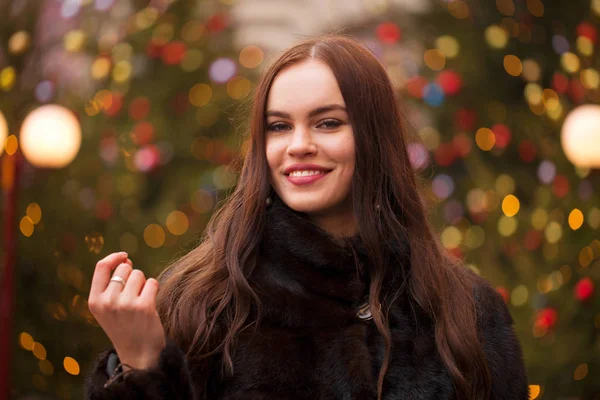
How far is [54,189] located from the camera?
834 centimetres

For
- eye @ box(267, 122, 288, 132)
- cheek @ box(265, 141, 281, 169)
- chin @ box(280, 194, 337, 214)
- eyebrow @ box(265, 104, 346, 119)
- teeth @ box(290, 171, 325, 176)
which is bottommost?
chin @ box(280, 194, 337, 214)

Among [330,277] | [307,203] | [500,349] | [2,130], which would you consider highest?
[2,130]

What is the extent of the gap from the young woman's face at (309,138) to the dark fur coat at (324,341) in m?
0.10

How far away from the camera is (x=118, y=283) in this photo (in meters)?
2.53

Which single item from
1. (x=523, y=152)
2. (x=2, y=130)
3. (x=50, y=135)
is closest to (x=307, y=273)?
(x=523, y=152)

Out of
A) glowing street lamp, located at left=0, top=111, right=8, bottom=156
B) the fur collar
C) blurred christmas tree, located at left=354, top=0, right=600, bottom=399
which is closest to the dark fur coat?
the fur collar

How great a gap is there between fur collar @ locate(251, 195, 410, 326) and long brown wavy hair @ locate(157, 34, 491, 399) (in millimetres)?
42

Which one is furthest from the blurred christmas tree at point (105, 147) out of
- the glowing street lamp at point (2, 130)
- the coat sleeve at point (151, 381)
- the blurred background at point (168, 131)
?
the coat sleeve at point (151, 381)

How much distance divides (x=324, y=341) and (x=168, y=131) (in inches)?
226

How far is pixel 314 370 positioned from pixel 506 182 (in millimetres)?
4606

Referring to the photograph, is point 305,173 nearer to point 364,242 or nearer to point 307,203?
point 307,203

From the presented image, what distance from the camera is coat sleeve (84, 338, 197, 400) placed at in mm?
2568

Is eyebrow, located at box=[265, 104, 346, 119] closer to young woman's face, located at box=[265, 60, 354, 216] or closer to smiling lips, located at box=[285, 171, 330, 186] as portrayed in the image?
young woman's face, located at box=[265, 60, 354, 216]

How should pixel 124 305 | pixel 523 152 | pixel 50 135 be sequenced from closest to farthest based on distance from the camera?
pixel 124 305, pixel 523 152, pixel 50 135
